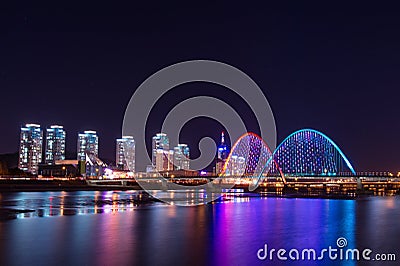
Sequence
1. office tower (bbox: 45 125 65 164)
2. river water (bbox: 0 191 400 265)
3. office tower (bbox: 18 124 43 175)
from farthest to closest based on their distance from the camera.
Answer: office tower (bbox: 45 125 65 164) → office tower (bbox: 18 124 43 175) → river water (bbox: 0 191 400 265)

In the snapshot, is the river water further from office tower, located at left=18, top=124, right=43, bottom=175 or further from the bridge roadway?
office tower, located at left=18, top=124, right=43, bottom=175

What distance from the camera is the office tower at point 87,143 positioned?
7282 inches

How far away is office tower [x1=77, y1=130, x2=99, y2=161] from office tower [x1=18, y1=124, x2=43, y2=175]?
16512 mm

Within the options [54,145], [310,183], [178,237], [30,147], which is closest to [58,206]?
[178,237]

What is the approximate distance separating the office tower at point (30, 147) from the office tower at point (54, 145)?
351 cm

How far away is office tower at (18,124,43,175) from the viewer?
16525cm

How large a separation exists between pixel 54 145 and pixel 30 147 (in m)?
11.0

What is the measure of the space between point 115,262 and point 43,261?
2.04 m

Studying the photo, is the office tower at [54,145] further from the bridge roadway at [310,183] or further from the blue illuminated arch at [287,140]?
the blue illuminated arch at [287,140]

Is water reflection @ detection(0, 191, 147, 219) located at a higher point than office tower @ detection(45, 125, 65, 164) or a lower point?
lower

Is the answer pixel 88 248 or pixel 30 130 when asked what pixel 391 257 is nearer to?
pixel 88 248

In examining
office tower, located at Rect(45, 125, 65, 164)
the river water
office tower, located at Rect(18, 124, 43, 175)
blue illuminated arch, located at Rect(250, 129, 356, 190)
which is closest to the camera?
the river water

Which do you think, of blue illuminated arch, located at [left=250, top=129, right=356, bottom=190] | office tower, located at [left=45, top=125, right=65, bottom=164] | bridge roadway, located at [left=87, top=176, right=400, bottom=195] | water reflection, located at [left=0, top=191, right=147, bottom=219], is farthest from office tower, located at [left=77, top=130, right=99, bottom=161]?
water reflection, located at [left=0, top=191, right=147, bottom=219]

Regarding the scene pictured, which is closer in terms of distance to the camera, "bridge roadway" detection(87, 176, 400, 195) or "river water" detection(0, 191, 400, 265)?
"river water" detection(0, 191, 400, 265)
